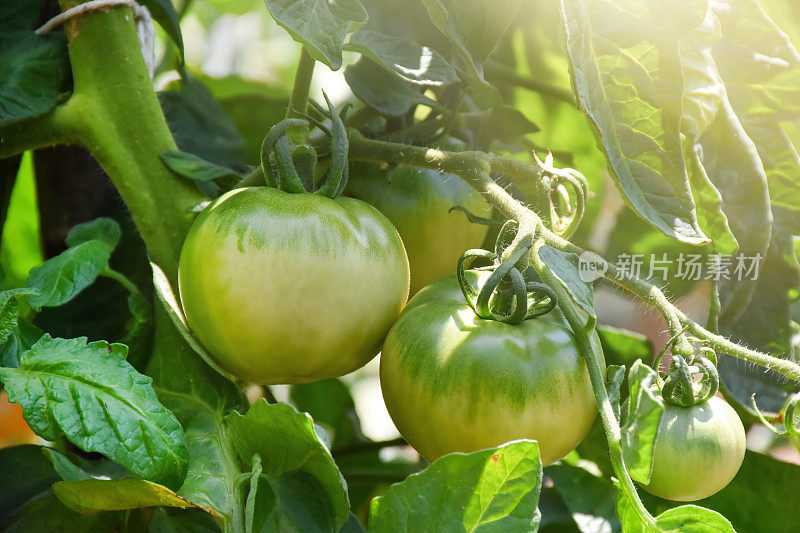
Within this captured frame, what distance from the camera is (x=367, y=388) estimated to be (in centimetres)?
129

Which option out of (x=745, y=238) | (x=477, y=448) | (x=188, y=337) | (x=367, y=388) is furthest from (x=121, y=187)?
(x=367, y=388)

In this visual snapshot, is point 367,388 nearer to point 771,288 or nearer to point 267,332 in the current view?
point 771,288

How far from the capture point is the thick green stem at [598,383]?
0.33 metres

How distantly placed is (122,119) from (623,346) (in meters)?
0.39

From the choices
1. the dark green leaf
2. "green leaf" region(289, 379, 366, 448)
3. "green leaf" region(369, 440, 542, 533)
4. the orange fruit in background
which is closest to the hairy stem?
"green leaf" region(369, 440, 542, 533)

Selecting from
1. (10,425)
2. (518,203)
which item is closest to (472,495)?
(518,203)

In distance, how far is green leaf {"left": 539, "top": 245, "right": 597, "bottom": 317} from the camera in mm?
353

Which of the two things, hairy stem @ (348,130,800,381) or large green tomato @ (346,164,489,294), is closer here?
hairy stem @ (348,130,800,381)

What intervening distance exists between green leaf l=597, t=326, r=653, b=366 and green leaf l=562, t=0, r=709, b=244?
21 centimetres

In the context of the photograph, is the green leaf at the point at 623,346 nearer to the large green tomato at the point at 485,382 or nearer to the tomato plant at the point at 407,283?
the tomato plant at the point at 407,283

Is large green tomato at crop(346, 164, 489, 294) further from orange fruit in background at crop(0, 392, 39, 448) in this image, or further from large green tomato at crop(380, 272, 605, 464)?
orange fruit in background at crop(0, 392, 39, 448)

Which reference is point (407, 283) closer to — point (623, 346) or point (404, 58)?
point (404, 58)

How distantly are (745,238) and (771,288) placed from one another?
51mm

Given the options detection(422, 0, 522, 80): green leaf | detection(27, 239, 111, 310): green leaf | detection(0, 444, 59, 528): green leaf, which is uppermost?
detection(422, 0, 522, 80): green leaf
